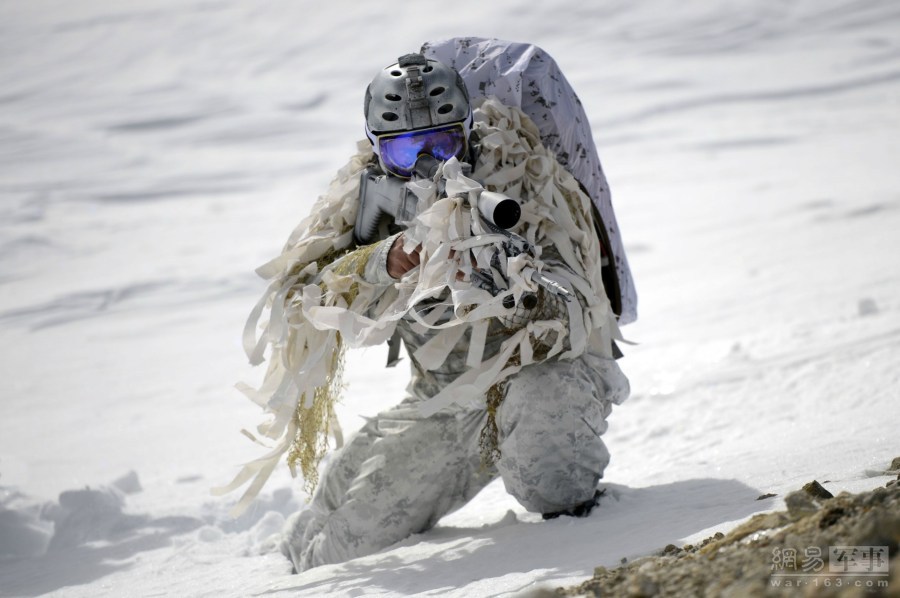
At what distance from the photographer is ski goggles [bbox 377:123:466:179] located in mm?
2297

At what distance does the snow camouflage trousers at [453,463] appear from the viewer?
2266mm

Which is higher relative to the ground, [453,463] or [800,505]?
[800,505]

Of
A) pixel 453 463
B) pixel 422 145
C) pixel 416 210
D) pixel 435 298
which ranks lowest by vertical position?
pixel 453 463

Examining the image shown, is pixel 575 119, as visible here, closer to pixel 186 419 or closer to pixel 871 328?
pixel 871 328

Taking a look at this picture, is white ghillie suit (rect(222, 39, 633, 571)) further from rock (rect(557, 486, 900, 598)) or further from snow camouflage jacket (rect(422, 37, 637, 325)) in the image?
rock (rect(557, 486, 900, 598))


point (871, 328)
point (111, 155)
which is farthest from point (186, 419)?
point (111, 155)

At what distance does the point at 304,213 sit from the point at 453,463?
175 inches

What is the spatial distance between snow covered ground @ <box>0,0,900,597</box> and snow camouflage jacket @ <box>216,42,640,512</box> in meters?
0.35

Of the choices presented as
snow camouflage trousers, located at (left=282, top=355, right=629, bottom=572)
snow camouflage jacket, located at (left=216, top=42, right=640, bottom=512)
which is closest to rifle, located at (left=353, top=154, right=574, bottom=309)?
snow camouflage jacket, located at (left=216, top=42, right=640, bottom=512)

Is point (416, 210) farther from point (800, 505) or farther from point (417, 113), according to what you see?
point (800, 505)

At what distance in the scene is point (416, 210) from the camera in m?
2.22

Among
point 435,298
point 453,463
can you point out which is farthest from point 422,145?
point 453,463

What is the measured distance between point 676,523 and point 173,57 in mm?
9072

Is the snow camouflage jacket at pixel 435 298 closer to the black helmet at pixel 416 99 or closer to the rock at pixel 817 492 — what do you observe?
the black helmet at pixel 416 99
